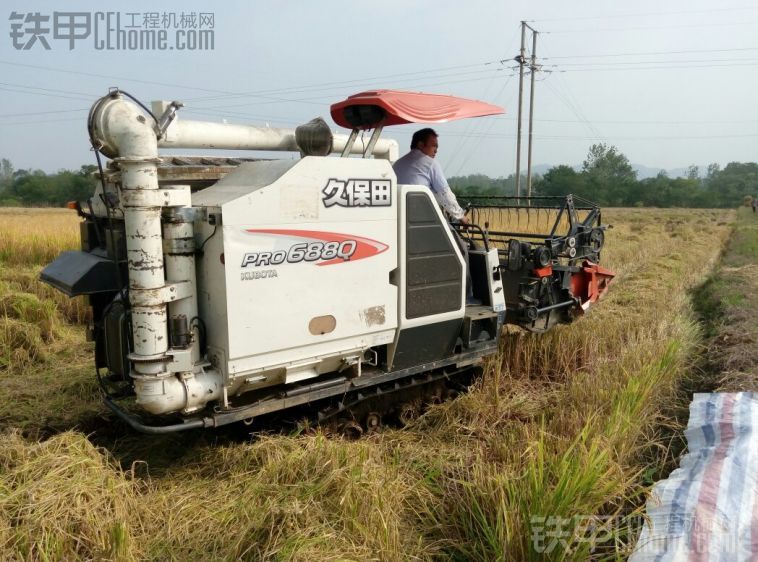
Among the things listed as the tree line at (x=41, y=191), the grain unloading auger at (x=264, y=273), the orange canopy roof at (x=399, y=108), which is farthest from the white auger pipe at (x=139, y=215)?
the tree line at (x=41, y=191)

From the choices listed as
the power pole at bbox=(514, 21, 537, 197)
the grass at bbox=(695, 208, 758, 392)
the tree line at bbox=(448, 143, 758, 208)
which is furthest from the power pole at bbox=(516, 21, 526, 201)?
the tree line at bbox=(448, 143, 758, 208)

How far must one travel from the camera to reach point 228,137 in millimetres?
4387

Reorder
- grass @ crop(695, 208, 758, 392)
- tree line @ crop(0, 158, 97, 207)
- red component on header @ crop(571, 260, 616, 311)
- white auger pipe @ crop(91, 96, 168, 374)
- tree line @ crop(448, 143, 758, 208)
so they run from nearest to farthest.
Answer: white auger pipe @ crop(91, 96, 168, 374) → grass @ crop(695, 208, 758, 392) → red component on header @ crop(571, 260, 616, 311) → tree line @ crop(0, 158, 97, 207) → tree line @ crop(448, 143, 758, 208)

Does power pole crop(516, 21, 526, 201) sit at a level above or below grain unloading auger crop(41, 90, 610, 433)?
above

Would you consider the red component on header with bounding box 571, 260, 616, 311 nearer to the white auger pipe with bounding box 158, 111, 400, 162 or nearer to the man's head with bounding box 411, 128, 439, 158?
the man's head with bounding box 411, 128, 439, 158

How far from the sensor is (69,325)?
7.82 metres

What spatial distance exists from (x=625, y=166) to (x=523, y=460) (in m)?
86.4

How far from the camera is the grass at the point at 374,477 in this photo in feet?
9.42

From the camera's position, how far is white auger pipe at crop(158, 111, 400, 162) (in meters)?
4.03

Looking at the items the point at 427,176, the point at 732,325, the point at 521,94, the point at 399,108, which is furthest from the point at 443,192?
the point at 521,94

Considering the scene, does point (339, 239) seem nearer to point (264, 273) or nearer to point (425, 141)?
point (264, 273)

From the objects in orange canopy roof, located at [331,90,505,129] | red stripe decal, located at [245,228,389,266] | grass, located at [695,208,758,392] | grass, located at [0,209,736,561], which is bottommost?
grass, located at [0,209,736,561]

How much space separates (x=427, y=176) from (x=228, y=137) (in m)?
1.60

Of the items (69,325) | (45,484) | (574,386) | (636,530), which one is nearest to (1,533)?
(45,484)
